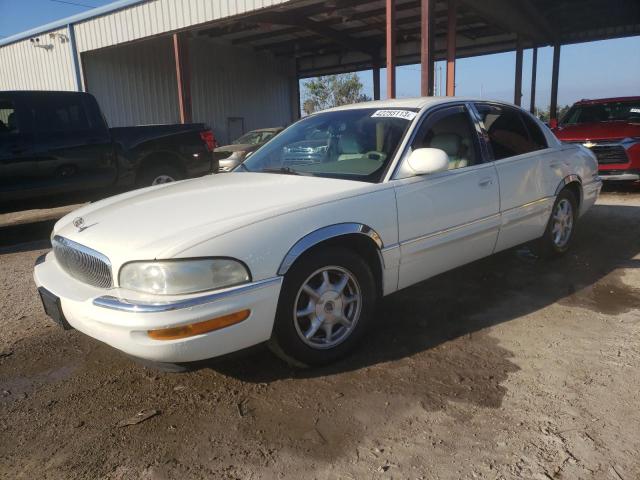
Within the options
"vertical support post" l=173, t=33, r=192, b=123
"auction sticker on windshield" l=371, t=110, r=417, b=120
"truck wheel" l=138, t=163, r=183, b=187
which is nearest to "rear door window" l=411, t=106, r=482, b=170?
"auction sticker on windshield" l=371, t=110, r=417, b=120

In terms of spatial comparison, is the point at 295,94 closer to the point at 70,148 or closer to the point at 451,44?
the point at 451,44

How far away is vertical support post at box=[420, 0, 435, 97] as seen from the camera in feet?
29.1

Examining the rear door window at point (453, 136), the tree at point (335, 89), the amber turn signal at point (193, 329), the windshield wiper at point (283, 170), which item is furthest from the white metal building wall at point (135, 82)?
the tree at point (335, 89)

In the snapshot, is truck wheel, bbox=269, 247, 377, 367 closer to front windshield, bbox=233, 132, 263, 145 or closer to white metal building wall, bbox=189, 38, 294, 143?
front windshield, bbox=233, 132, 263, 145

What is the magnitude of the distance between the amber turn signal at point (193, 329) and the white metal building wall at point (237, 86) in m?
16.6

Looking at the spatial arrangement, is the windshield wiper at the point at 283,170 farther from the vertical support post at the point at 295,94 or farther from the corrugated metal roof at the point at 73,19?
the vertical support post at the point at 295,94

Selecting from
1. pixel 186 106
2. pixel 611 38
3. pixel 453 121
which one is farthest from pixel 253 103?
pixel 453 121

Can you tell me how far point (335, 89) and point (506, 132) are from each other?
38129mm

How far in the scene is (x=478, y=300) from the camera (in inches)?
154

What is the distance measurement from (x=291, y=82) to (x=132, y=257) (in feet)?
67.2

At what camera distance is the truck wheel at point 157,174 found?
289 inches

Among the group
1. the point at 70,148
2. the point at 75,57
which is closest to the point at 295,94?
the point at 75,57

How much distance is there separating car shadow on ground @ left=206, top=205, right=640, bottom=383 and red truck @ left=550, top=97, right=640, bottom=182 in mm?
3445

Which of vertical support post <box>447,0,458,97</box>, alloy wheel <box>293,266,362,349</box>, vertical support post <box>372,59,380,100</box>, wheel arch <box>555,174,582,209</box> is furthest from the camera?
vertical support post <box>372,59,380,100</box>
